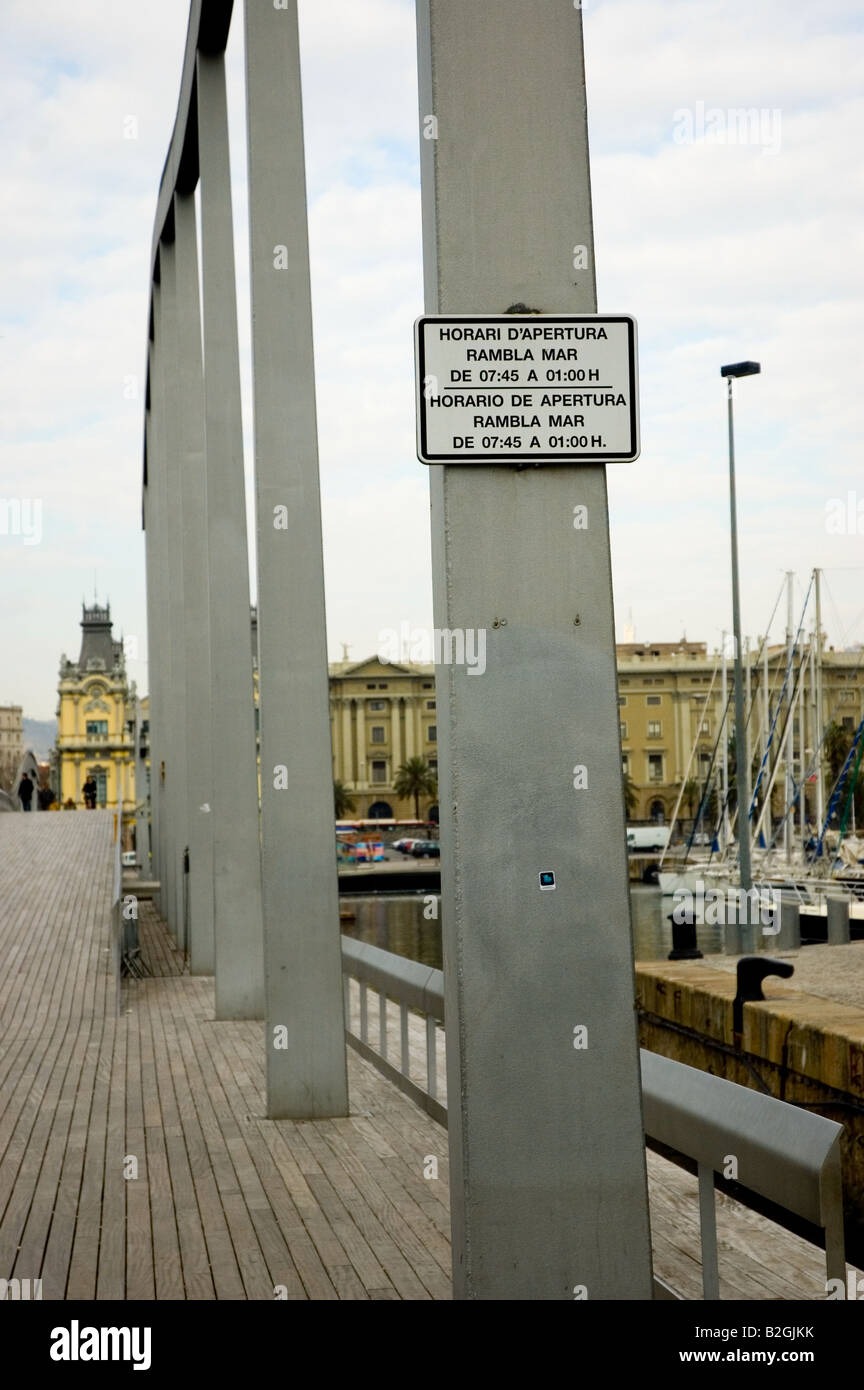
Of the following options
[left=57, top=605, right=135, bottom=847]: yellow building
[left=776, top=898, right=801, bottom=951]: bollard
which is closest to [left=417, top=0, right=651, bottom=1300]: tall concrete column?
[left=776, top=898, right=801, bottom=951]: bollard

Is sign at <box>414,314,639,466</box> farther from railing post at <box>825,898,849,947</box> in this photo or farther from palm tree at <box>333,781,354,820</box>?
palm tree at <box>333,781,354,820</box>

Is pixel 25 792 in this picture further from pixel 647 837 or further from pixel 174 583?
pixel 647 837

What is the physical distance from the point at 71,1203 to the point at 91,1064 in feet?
13.5

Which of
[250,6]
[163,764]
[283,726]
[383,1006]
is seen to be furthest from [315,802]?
[163,764]

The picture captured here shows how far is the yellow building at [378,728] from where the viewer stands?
108 meters

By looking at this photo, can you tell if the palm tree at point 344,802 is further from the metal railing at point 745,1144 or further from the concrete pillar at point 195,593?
the metal railing at point 745,1144

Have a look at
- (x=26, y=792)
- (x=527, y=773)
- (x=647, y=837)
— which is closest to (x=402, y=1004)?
(x=527, y=773)

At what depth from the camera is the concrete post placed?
27.0ft

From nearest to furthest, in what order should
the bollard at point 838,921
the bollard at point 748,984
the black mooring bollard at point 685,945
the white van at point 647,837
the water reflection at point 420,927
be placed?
the bollard at point 748,984
the black mooring bollard at point 685,945
the bollard at point 838,921
the water reflection at point 420,927
the white van at point 647,837

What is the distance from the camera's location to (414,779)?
104 m

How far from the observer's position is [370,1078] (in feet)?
30.5

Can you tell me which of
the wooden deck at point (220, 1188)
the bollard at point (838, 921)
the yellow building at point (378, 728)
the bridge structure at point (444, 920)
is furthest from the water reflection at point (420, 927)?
the yellow building at point (378, 728)

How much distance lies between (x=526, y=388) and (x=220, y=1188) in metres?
4.07

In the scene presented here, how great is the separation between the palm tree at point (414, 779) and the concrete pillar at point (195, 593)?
86280 millimetres
